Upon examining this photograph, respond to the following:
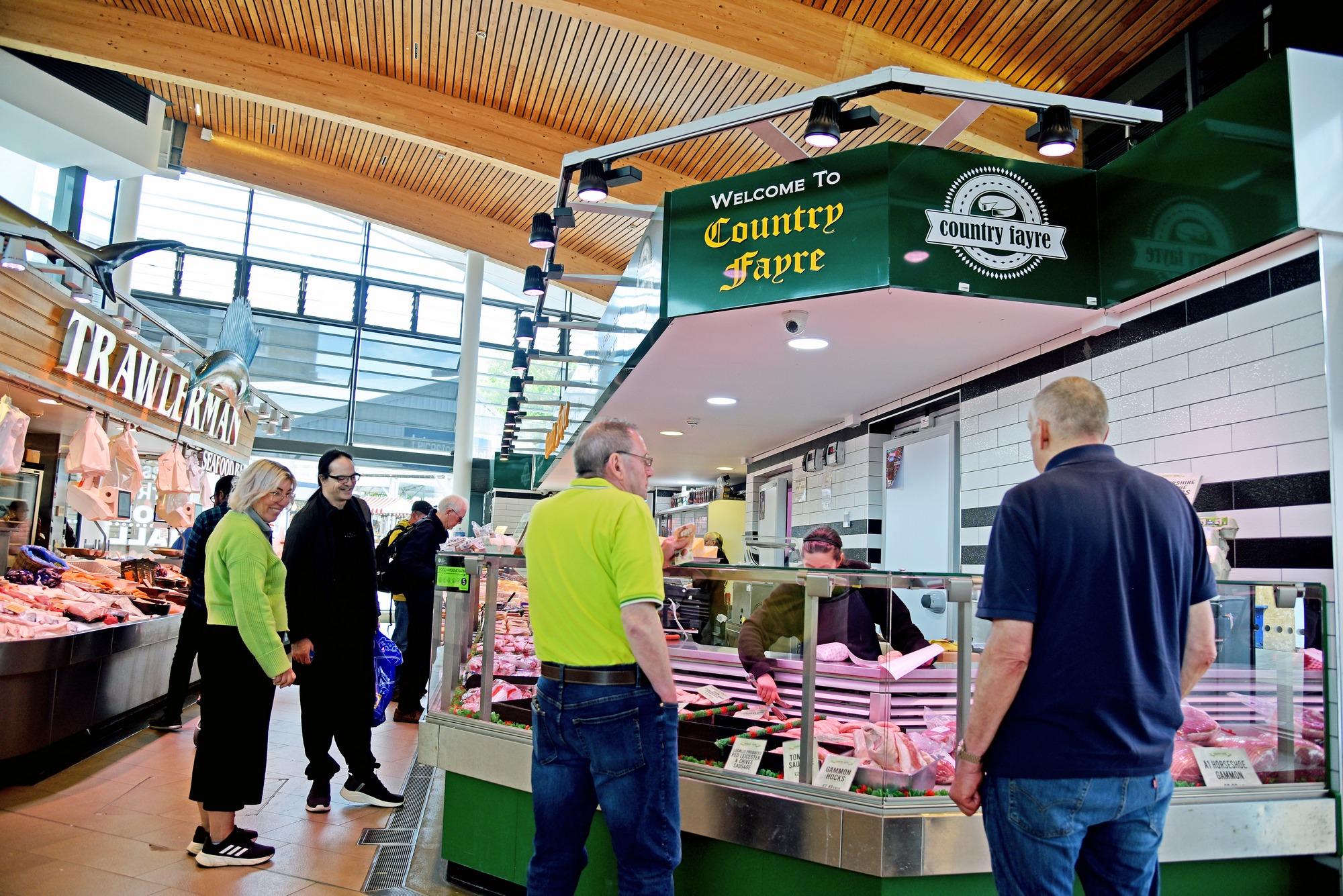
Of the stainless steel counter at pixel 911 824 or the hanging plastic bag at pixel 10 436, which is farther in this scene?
the hanging plastic bag at pixel 10 436

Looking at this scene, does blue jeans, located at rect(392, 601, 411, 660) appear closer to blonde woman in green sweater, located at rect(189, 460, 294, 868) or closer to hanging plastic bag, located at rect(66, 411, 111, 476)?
hanging plastic bag, located at rect(66, 411, 111, 476)

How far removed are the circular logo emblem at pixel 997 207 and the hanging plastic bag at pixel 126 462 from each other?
22.6ft

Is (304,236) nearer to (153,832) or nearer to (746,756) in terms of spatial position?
(153,832)

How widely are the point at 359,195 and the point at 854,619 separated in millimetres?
11718

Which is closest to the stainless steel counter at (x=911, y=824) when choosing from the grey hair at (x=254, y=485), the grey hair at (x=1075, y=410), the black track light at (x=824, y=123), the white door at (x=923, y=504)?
the grey hair at (x=1075, y=410)

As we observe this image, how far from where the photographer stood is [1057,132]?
13.7 ft

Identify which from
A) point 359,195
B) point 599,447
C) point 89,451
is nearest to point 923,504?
point 599,447

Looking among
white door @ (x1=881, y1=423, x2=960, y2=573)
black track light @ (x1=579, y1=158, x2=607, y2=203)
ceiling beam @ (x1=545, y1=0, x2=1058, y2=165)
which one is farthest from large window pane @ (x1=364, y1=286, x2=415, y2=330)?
black track light @ (x1=579, y1=158, x2=607, y2=203)

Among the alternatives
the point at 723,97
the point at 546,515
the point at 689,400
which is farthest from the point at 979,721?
the point at 723,97

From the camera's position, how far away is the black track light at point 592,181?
5016 millimetres

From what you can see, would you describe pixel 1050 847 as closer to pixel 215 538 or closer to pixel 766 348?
pixel 215 538

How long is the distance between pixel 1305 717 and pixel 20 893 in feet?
14.5

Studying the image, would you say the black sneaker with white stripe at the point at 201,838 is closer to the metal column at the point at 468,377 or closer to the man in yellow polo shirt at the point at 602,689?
the man in yellow polo shirt at the point at 602,689

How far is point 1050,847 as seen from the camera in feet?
5.97
